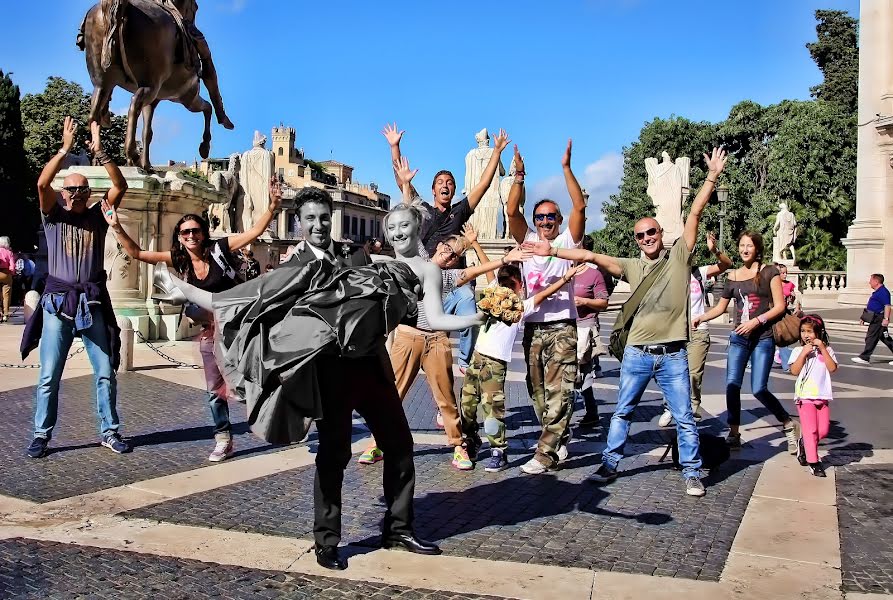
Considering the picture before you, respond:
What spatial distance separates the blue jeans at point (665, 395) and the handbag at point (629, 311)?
148 mm

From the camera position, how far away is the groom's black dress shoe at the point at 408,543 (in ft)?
14.0

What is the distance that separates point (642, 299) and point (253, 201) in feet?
66.2

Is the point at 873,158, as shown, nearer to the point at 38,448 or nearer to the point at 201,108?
the point at 201,108

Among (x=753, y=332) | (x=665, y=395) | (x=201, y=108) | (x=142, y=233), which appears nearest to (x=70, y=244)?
(x=665, y=395)

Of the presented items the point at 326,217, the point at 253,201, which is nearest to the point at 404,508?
the point at 326,217

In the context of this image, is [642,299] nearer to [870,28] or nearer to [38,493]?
[38,493]

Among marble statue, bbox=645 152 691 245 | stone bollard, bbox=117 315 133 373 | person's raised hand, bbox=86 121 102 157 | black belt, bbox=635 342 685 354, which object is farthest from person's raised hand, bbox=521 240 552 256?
marble statue, bbox=645 152 691 245

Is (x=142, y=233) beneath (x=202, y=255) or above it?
above

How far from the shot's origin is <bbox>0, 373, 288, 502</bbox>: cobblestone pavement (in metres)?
5.56

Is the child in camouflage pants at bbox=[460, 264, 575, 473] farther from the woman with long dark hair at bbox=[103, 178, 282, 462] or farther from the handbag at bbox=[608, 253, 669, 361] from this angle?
the woman with long dark hair at bbox=[103, 178, 282, 462]

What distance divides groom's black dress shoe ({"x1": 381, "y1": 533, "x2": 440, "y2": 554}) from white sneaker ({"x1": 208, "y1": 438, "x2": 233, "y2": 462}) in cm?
225

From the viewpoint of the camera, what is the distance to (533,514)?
5.08 meters

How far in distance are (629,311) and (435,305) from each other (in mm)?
2078

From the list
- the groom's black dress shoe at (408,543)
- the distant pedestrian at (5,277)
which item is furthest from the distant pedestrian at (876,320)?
the distant pedestrian at (5,277)
